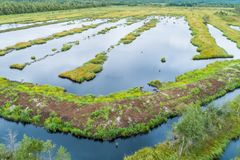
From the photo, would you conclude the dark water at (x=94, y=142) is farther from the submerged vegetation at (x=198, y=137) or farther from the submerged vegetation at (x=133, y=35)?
the submerged vegetation at (x=133, y=35)

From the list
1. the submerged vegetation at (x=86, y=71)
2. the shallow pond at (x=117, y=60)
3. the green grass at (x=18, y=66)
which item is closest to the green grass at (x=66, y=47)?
the shallow pond at (x=117, y=60)

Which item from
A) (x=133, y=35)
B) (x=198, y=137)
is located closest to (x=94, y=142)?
(x=198, y=137)

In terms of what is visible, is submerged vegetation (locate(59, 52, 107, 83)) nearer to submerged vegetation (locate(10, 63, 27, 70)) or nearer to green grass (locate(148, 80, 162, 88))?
submerged vegetation (locate(10, 63, 27, 70))

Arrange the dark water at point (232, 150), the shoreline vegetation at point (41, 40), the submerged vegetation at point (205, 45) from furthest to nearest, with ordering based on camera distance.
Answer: the shoreline vegetation at point (41, 40)
the submerged vegetation at point (205, 45)
the dark water at point (232, 150)

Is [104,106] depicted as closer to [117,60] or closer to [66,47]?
[117,60]

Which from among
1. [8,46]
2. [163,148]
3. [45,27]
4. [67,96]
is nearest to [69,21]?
[45,27]

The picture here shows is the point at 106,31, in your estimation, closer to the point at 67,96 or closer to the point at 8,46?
the point at 8,46
